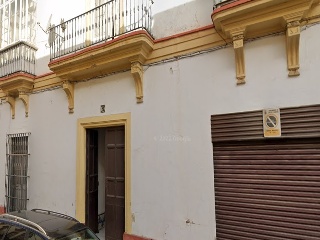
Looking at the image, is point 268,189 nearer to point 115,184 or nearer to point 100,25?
point 115,184

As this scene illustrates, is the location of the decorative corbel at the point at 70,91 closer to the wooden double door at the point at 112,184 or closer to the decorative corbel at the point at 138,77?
the wooden double door at the point at 112,184

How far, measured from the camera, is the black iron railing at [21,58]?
21.3 ft

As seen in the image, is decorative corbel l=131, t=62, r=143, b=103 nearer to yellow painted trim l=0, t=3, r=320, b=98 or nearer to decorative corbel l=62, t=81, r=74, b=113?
yellow painted trim l=0, t=3, r=320, b=98

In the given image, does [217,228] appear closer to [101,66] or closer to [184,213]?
[184,213]

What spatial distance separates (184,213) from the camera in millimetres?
4098

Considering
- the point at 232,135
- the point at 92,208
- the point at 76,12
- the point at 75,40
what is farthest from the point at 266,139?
the point at 76,12

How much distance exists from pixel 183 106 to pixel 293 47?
6.72 feet

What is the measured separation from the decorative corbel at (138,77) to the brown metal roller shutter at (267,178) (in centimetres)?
170

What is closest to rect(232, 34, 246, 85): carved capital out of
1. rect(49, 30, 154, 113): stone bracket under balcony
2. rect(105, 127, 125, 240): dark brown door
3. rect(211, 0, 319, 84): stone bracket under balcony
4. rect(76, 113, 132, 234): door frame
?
rect(211, 0, 319, 84): stone bracket under balcony

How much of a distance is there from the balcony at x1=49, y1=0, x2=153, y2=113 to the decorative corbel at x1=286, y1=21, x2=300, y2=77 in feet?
8.27

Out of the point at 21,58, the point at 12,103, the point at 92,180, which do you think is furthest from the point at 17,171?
the point at 21,58

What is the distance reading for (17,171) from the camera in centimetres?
678

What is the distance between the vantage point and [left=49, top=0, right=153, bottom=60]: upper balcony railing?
4773mm

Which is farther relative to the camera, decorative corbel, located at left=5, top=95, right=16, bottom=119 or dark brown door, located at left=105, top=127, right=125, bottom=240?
decorative corbel, located at left=5, top=95, right=16, bottom=119
